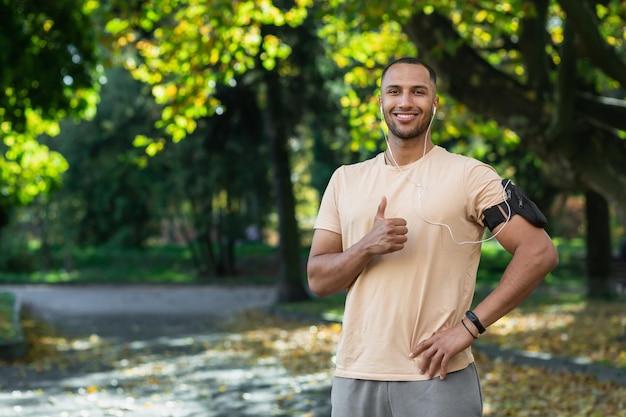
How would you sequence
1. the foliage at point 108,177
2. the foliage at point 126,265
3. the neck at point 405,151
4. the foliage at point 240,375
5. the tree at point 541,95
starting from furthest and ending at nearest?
the foliage at point 126,265, the foliage at point 108,177, the tree at point 541,95, the foliage at point 240,375, the neck at point 405,151

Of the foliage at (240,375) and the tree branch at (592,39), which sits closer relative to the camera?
the foliage at (240,375)

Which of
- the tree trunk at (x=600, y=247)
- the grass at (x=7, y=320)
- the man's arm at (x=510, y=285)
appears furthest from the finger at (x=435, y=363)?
the tree trunk at (x=600, y=247)

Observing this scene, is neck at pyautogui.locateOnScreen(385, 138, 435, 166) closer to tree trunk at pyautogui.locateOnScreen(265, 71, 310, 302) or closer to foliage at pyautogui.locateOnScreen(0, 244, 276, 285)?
tree trunk at pyautogui.locateOnScreen(265, 71, 310, 302)

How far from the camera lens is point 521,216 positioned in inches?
133

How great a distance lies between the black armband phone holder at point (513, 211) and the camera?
3377mm

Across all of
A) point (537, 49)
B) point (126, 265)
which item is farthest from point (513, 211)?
point (126, 265)

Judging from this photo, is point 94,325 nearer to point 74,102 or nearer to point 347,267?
point 74,102

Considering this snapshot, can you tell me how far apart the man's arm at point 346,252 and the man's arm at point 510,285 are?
0.34 metres

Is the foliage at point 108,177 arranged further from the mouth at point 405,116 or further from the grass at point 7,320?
the mouth at point 405,116

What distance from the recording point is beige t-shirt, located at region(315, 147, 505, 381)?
3430mm

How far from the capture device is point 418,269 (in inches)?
135

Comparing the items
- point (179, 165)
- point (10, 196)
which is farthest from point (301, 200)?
point (10, 196)

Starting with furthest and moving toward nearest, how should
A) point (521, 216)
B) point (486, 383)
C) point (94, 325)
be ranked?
point (94, 325) → point (486, 383) → point (521, 216)

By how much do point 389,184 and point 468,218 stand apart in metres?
0.30
